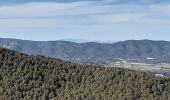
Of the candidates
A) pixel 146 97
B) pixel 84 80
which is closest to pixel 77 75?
pixel 84 80

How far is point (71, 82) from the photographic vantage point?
92188 millimetres

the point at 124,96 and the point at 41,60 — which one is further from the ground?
the point at 41,60

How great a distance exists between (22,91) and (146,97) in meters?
24.8

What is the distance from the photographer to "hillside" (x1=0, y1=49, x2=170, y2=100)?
83.6 meters

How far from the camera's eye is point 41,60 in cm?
10500

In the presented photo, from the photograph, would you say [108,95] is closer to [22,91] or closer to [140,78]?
[140,78]

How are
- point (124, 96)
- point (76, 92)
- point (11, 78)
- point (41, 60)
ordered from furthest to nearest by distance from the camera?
point (41, 60), point (11, 78), point (76, 92), point (124, 96)

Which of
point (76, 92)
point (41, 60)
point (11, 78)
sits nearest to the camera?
point (76, 92)

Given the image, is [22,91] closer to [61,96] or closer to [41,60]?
[61,96]

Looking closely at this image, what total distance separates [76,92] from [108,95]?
7.26 m

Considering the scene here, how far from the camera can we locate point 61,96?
87438 mm

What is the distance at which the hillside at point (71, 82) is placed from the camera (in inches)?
3290

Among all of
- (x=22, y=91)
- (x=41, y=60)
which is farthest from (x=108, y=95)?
(x=41, y=60)

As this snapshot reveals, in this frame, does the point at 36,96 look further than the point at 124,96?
Yes
